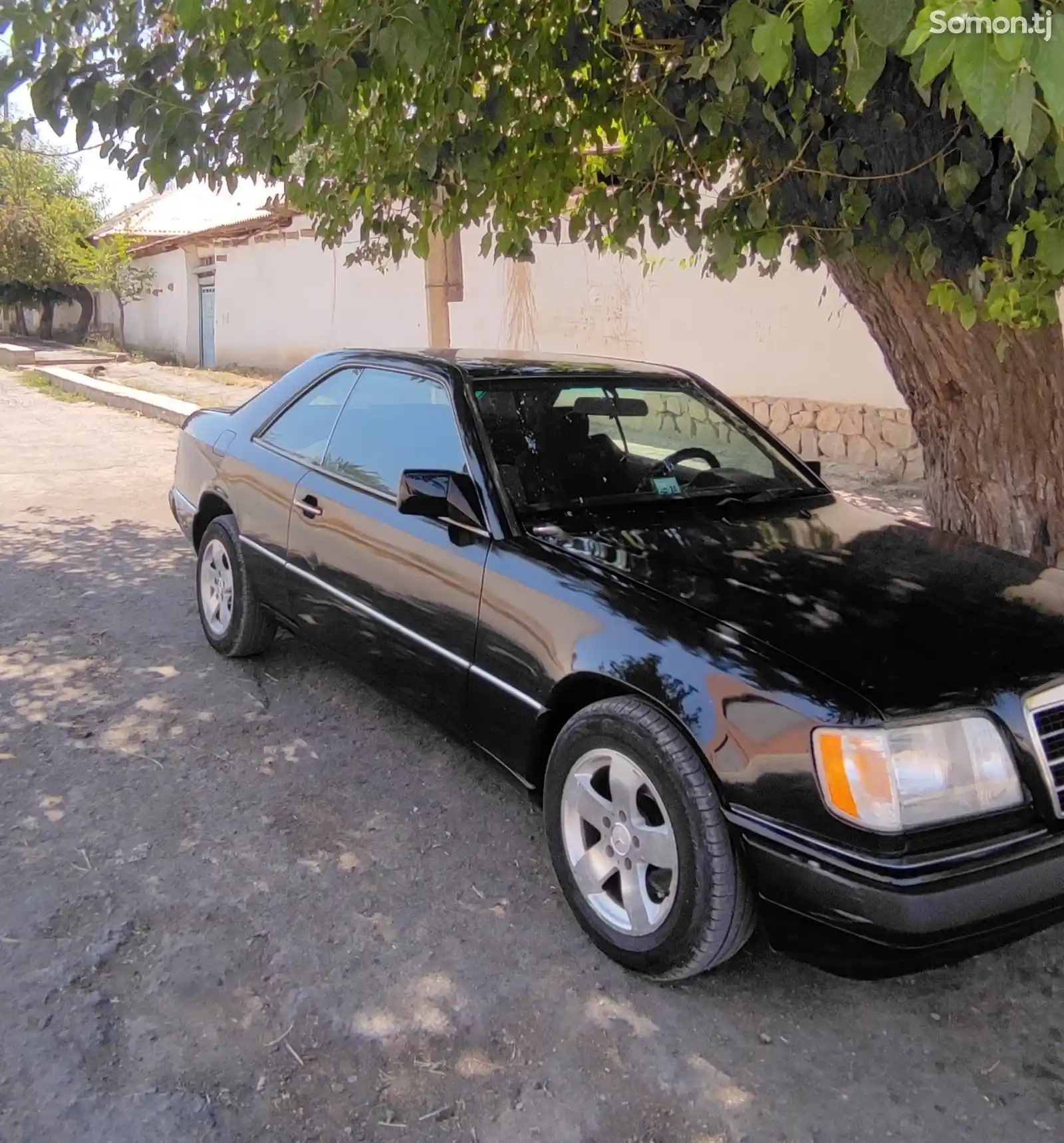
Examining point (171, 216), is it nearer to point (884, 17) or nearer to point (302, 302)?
point (302, 302)

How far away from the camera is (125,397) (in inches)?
621

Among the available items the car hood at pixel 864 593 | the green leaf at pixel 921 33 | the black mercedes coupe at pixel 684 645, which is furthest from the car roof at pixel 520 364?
the green leaf at pixel 921 33

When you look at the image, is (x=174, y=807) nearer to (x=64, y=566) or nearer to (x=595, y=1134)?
(x=595, y=1134)

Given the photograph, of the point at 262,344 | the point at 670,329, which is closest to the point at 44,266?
the point at 262,344

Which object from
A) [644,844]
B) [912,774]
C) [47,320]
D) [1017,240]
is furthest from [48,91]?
[47,320]

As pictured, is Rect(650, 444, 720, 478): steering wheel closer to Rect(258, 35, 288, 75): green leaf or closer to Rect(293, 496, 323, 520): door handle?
Rect(293, 496, 323, 520): door handle

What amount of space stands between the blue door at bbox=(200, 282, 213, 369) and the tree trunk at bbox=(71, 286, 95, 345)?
932cm

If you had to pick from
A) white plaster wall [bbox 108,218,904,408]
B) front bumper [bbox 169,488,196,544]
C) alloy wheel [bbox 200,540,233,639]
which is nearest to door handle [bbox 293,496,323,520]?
alloy wheel [bbox 200,540,233,639]

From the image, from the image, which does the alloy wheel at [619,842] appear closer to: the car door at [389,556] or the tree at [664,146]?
the car door at [389,556]

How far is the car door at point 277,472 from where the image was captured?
14.1 ft

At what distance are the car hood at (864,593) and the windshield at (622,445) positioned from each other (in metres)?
0.20

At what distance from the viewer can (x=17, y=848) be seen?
3.27m

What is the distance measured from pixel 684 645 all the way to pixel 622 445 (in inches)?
52.7

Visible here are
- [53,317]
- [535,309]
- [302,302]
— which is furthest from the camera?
[53,317]
